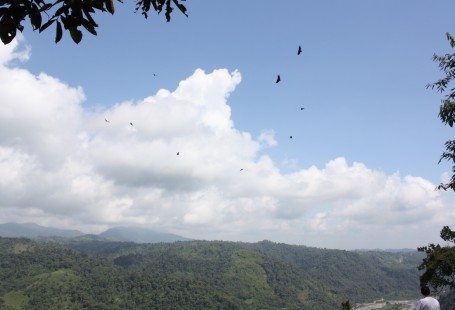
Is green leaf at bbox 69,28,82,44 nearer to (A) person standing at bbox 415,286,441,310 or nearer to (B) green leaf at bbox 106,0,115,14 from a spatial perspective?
(B) green leaf at bbox 106,0,115,14

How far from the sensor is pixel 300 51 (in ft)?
30.4

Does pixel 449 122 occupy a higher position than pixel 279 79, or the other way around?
pixel 449 122

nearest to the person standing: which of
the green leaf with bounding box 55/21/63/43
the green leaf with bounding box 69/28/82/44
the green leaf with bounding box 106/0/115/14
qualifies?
the green leaf with bounding box 106/0/115/14

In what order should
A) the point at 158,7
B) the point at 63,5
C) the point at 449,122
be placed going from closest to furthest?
the point at 63,5, the point at 158,7, the point at 449,122

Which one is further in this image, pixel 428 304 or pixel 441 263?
pixel 441 263

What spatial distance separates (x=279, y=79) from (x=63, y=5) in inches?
234

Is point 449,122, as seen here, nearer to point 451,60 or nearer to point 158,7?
point 451,60

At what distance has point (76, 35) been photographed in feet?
14.4

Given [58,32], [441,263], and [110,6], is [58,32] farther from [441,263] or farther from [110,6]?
[441,263]

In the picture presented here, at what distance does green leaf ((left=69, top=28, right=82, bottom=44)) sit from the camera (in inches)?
172

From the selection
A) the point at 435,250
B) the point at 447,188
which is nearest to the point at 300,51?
the point at 447,188

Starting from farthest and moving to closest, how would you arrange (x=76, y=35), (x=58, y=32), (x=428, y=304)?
(x=428, y=304) → (x=76, y=35) → (x=58, y=32)

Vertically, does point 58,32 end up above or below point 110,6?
below

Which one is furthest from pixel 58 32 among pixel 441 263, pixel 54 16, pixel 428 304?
pixel 441 263
